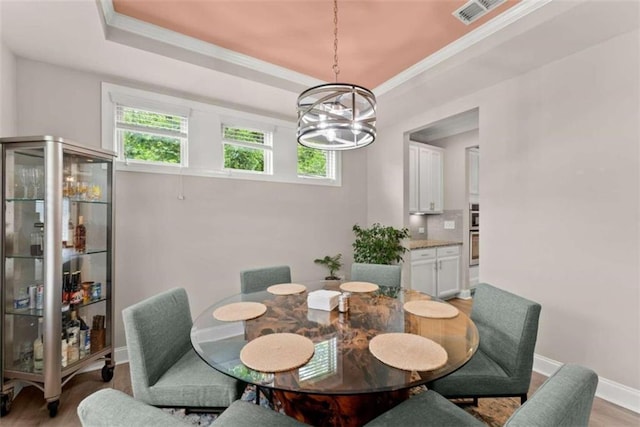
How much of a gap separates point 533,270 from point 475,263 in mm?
2442

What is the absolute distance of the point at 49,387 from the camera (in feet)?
6.33

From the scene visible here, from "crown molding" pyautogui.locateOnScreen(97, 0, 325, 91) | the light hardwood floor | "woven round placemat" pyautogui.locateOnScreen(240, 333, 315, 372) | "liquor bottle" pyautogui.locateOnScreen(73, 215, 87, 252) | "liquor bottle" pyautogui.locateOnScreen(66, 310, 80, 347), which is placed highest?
"crown molding" pyautogui.locateOnScreen(97, 0, 325, 91)

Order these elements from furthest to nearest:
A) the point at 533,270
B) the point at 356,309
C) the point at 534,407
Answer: the point at 533,270
the point at 356,309
the point at 534,407

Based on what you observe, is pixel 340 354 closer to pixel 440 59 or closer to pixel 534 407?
pixel 534 407

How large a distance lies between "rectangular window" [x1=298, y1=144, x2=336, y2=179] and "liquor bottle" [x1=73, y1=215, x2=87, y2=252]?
2297 mm

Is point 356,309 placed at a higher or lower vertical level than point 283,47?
lower

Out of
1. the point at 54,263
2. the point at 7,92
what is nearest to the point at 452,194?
the point at 54,263

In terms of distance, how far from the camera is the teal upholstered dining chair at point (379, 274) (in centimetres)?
268

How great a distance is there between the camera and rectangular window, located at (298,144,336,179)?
3.82m

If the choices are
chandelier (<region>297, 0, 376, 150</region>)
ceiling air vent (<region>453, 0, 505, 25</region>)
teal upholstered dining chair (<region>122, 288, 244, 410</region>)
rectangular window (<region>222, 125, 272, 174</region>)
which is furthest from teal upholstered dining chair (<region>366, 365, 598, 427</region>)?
rectangular window (<region>222, 125, 272, 174</region>)

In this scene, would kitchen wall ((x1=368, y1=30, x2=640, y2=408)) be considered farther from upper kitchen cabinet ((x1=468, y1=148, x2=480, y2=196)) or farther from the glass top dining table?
upper kitchen cabinet ((x1=468, y1=148, x2=480, y2=196))

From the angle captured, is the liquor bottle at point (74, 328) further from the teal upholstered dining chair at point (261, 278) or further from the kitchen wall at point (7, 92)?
the kitchen wall at point (7, 92)

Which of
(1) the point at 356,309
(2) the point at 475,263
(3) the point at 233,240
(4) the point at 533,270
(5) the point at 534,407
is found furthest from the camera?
(2) the point at 475,263

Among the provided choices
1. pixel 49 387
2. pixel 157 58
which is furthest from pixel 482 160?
pixel 49 387
